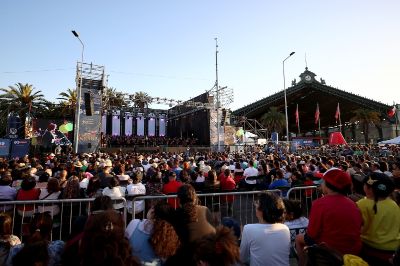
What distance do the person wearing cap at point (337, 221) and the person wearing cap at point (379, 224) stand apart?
29 cm

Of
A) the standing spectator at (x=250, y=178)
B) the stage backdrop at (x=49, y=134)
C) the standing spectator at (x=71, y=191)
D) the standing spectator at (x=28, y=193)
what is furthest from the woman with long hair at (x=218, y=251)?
the stage backdrop at (x=49, y=134)

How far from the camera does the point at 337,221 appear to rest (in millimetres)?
2971

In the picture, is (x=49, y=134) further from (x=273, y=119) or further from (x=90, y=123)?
(x=273, y=119)

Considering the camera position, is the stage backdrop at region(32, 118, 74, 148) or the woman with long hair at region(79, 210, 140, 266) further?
the stage backdrop at region(32, 118, 74, 148)

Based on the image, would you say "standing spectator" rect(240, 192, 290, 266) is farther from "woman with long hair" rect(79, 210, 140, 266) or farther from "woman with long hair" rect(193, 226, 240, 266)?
"woman with long hair" rect(79, 210, 140, 266)

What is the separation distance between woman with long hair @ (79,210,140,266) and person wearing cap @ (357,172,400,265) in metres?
2.83

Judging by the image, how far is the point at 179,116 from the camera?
42688 millimetres

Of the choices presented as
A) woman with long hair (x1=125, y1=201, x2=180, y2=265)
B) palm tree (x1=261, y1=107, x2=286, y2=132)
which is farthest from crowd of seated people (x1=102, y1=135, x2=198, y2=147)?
woman with long hair (x1=125, y1=201, x2=180, y2=265)

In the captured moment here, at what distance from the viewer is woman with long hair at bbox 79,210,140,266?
1841 mm

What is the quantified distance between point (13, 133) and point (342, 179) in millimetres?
29608

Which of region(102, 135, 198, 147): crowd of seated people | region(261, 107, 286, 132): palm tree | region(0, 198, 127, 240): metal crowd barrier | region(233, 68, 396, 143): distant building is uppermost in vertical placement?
region(233, 68, 396, 143): distant building

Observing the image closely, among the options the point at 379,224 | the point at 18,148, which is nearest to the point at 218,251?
the point at 379,224

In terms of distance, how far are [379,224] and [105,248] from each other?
10.3 feet

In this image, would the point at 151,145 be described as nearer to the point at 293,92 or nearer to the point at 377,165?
the point at 293,92
